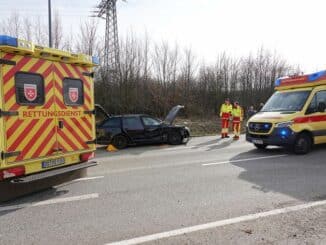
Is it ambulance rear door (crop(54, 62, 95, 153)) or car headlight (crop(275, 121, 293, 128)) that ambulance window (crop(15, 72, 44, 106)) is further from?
car headlight (crop(275, 121, 293, 128))

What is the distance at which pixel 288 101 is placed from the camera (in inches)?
438

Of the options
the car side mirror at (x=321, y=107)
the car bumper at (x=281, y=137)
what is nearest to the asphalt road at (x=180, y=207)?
the car bumper at (x=281, y=137)

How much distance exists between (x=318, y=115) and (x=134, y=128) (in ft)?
23.4

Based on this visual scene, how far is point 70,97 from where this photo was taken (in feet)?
22.7

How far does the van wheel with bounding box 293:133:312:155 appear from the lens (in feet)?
34.4

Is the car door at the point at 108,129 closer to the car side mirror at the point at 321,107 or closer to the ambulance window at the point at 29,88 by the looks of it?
the ambulance window at the point at 29,88

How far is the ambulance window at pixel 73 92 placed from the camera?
6.79m

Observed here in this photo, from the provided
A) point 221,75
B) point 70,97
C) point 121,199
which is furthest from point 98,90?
point 121,199

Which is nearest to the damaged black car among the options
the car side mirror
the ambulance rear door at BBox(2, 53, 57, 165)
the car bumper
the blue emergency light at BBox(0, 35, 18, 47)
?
the car bumper

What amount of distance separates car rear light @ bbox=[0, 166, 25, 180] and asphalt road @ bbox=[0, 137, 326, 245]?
0.53 m

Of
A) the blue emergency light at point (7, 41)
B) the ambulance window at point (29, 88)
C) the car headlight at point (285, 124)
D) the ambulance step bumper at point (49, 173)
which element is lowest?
the ambulance step bumper at point (49, 173)

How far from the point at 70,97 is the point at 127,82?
1945 cm

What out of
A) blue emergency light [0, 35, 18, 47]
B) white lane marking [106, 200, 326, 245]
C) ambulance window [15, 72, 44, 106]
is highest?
blue emergency light [0, 35, 18, 47]

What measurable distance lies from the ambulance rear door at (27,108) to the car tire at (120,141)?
6.77 m
